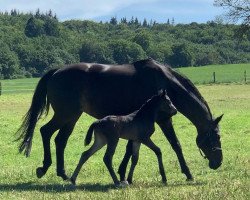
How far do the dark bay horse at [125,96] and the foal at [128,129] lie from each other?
55 cm

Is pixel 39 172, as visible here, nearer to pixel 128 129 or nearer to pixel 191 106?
pixel 128 129

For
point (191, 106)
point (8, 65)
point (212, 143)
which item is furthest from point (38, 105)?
point (8, 65)

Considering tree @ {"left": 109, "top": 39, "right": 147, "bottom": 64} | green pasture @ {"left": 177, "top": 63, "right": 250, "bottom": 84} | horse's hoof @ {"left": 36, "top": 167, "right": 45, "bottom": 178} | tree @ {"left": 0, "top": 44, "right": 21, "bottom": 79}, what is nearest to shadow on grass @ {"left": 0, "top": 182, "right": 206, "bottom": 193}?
horse's hoof @ {"left": 36, "top": 167, "right": 45, "bottom": 178}

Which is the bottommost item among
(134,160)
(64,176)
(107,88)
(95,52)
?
(95,52)

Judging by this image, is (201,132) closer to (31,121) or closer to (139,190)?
(139,190)

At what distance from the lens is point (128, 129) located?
8805 mm

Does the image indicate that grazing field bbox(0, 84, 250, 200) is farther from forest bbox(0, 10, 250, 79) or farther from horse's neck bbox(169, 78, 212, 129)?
forest bbox(0, 10, 250, 79)

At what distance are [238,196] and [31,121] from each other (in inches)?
184

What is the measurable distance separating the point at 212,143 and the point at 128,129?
191 centimetres

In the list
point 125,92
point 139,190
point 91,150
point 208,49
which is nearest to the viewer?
point 139,190

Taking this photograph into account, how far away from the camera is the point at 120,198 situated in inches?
286

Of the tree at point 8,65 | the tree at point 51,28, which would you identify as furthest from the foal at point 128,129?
the tree at point 51,28

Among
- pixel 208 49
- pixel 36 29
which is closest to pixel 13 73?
pixel 36 29

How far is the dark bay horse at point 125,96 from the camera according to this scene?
31.8 ft
